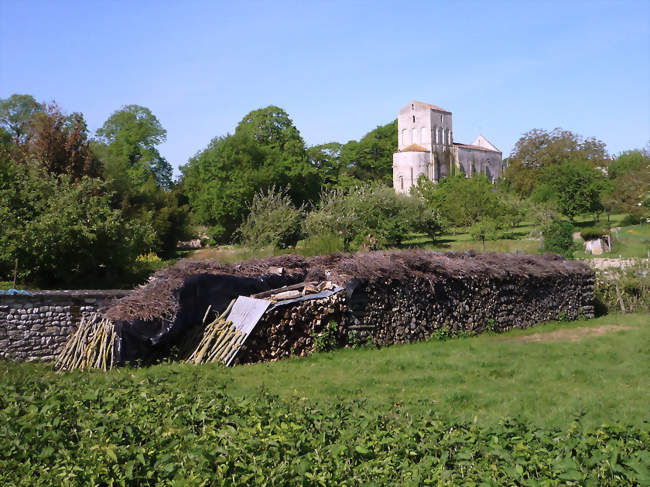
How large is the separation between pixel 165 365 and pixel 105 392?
15.0ft

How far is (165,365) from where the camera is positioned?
1136 centimetres

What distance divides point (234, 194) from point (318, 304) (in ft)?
132

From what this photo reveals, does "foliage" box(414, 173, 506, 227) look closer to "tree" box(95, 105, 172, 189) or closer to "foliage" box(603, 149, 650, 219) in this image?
"foliage" box(603, 149, 650, 219)

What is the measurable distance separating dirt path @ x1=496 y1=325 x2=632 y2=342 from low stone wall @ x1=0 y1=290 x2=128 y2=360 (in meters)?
10.3

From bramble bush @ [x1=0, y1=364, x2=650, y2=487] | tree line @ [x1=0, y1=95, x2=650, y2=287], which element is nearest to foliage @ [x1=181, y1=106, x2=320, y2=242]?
tree line @ [x1=0, y1=95, x2=650, y2=287]

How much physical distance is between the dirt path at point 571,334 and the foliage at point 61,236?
43.3 feet

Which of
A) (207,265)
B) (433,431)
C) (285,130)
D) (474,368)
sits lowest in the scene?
(474,368)

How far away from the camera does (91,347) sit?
11.3 m

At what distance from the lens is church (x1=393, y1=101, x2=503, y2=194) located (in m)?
89.4

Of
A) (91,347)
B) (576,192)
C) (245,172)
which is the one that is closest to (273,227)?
(91,347)

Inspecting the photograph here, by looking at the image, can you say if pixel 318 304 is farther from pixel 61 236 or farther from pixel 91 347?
pixel 61 236

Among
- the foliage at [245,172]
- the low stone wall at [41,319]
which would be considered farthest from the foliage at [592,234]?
the low stone wall at [41,319]

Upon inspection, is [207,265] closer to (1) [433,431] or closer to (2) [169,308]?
(2) [169,308]

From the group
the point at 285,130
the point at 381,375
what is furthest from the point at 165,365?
the point at 285,130
